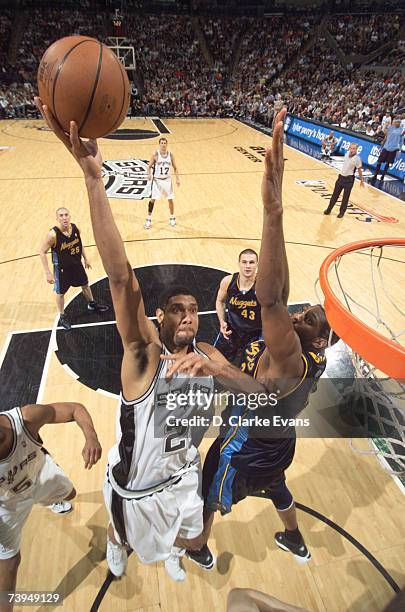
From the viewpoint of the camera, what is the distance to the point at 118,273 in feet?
5.65

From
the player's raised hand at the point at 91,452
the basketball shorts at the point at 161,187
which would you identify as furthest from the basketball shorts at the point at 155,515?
the basketball shorts at the point at 161,187

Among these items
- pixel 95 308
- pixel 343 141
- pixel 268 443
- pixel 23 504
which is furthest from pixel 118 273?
pixel 343 141

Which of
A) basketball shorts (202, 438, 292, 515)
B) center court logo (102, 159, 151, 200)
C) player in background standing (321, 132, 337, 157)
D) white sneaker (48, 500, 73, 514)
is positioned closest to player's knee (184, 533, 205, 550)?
basketball shorts (202, 438, 292, 515)

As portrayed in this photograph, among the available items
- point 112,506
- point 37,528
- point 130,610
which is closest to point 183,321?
point 112,506

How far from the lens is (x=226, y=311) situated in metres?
4.11

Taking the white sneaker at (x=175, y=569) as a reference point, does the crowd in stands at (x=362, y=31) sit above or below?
above

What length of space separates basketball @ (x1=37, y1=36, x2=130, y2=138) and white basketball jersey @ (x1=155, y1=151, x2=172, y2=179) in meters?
5.43

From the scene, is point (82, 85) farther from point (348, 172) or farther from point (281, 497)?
point (348, 172)

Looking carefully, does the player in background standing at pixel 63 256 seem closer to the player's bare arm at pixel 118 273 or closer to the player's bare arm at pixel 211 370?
the player's bare arm at pixel 118 273

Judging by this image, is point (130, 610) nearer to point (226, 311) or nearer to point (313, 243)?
point (226, 311)

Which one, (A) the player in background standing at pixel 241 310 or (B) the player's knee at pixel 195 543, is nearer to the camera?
(B) the player's knee at pixel 195 543

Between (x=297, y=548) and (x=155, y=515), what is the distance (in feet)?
4.37

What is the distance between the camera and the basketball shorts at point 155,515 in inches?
80.9

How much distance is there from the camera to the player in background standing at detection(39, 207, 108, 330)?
186 inches
